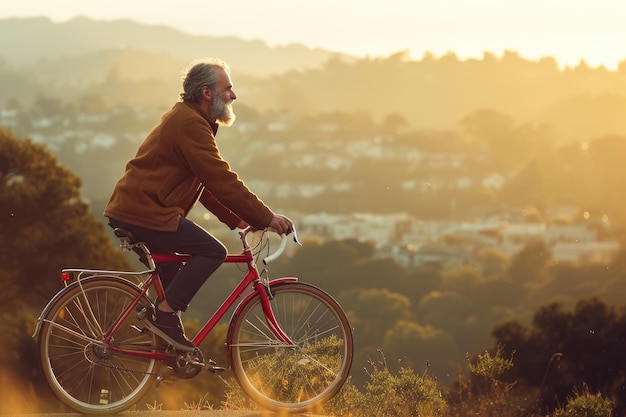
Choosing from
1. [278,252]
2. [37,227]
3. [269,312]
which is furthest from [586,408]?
[37,227]

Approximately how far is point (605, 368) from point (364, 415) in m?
14.5

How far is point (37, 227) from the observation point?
1001 inches

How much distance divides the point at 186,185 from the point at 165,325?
1.96 feet

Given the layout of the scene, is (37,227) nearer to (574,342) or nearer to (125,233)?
(574,342)

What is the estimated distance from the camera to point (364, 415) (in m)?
5.16

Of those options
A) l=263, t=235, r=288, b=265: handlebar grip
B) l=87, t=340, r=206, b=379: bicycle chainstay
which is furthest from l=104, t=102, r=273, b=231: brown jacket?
l=87, t=340, r=206, b=379: bicycle chainstay

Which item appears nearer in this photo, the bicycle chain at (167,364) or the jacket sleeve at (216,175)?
the jacket sleeve at (216,175)

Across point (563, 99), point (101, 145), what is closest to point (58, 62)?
point (101, 145)

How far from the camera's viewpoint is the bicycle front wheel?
4.52m

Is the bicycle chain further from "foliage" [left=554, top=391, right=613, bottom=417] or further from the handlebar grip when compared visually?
"foliage" [left=554, top=391, right=613, bottom=417]

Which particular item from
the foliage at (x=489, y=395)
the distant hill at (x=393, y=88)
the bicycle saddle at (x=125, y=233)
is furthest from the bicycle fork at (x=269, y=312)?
the distant hill at (x=393, y=88)

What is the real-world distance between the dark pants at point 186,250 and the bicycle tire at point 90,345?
19 centimetres

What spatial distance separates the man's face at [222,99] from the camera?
13.8 feet

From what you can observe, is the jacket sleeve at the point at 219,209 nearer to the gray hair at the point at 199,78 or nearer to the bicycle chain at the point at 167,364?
the gray hair at the point at 199,78
